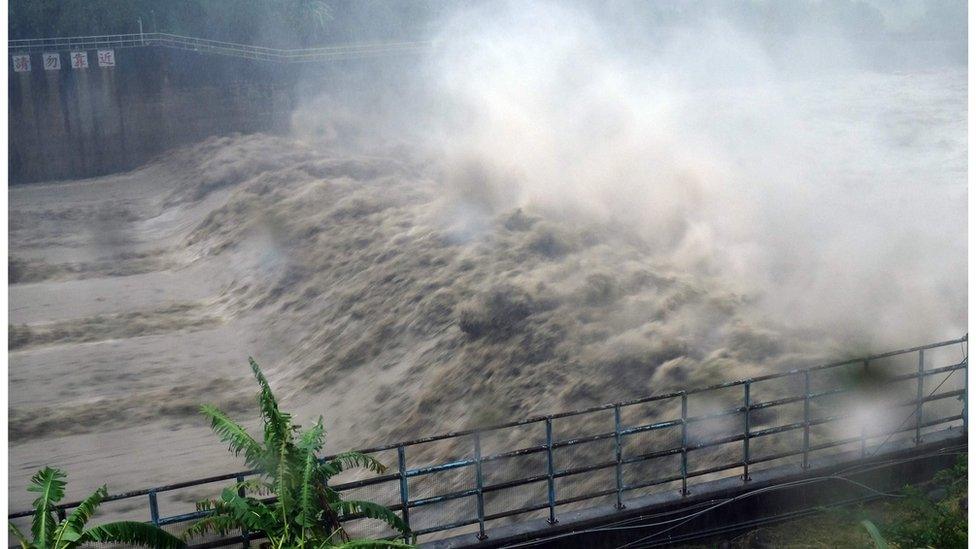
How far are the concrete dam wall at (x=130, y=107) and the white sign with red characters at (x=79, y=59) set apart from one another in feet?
0.17

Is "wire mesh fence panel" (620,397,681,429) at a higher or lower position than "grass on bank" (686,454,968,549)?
higher

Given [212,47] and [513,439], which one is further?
[212,47]

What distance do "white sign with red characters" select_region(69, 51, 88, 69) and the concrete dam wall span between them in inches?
2.1

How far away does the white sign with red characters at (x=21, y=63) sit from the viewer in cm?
1429

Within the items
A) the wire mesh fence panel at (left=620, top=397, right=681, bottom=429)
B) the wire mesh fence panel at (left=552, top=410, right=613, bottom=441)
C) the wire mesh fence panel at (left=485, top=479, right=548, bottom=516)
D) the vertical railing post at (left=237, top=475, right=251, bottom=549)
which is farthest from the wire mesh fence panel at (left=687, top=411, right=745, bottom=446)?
the vertical railing post at (left=237, top=475, right=251, bottom=549)

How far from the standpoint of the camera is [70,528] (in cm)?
414

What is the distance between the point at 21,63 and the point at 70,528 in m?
11.8

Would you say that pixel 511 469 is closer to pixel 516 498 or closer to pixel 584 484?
pixel 516 498

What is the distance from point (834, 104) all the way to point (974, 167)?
22.0 ft

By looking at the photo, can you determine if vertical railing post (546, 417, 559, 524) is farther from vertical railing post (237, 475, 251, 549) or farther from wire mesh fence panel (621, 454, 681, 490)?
wire mesh fence panel (621, 454, 681, 490)

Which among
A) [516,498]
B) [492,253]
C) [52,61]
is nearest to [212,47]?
[52,61]

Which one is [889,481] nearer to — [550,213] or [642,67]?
[550,213]

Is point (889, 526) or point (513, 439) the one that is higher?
point (513, 439)

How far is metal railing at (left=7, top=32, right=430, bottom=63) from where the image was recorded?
1409cm
